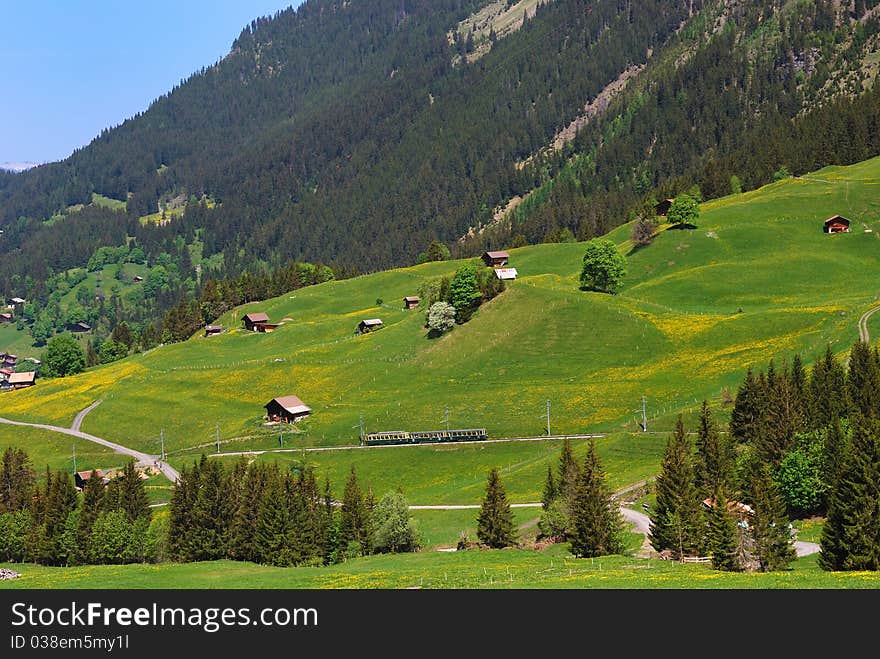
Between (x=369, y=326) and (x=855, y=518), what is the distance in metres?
149

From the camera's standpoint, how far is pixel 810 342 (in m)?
128

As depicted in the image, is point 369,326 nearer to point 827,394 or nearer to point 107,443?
point 107,443

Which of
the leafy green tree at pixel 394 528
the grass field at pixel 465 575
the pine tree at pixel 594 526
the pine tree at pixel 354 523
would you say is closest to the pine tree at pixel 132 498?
the grass field at pixel 465 575

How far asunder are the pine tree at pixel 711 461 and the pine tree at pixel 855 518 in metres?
13.7

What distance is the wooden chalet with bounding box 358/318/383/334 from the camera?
196 metres

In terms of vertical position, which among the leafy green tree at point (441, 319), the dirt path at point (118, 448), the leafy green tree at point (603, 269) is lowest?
the dirt path at point (118, 448)

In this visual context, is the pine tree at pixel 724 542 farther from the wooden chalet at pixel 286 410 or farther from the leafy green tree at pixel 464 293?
the leafy green tree at pixel 464 293

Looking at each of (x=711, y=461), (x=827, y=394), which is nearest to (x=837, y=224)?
(x=827, y=394)

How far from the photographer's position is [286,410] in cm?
14262

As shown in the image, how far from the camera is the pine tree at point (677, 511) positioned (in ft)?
206

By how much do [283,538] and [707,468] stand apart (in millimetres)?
36100

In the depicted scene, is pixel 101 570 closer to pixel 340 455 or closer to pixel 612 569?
pixel 612 569

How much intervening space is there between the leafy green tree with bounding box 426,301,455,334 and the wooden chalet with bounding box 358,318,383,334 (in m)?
29.1

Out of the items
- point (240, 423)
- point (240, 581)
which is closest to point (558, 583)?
point (240, 581)
